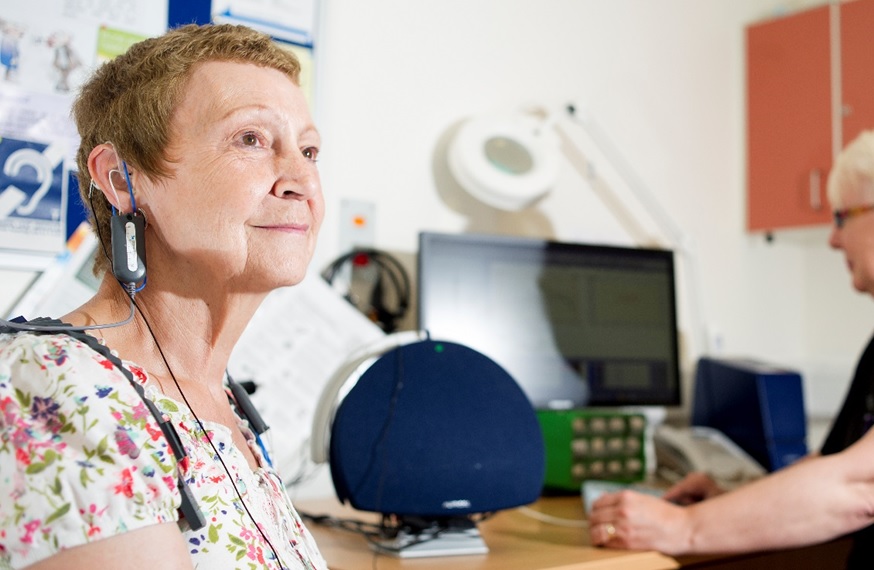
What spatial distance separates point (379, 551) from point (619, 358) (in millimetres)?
841

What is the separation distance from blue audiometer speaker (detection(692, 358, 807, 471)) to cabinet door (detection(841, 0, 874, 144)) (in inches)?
30.5

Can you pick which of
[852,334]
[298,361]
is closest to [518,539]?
[298,361]

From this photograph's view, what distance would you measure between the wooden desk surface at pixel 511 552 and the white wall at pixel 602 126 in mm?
610

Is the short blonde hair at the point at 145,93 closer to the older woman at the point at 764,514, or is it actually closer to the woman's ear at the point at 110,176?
the woman's ear at the point at 110,176

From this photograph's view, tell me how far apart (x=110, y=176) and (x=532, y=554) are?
0.75 m

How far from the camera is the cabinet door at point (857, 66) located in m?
2.21

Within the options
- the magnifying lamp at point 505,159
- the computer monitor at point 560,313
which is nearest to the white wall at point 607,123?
the magnifying lamp at point 505,159

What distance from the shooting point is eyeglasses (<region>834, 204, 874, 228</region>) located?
1.55m

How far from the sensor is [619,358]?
1833 mm

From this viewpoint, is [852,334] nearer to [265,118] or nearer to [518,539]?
[518,539]

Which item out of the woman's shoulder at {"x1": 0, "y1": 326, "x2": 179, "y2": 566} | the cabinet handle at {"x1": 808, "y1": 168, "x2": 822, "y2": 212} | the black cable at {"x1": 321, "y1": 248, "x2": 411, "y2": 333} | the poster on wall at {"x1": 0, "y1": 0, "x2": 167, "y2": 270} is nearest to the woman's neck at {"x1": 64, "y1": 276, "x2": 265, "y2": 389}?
the woman's shoulder at {"x1": 0, "y1": 326, "x2": 179, "y2": 566}

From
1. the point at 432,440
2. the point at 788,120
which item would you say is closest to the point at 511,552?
the point at 432,440

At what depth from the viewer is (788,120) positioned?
94.0 inches

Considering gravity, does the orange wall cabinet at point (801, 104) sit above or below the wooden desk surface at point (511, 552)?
above
